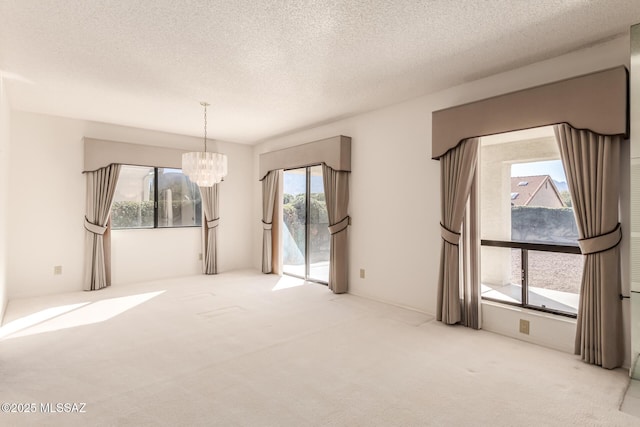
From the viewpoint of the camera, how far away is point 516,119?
319 centimetres

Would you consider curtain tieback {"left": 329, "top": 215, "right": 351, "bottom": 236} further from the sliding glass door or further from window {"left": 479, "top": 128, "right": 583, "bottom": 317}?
window {"left": 479, "top": 128, "right": 583, "bottom": 317}

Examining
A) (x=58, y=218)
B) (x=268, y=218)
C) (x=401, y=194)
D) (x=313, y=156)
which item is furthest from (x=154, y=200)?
(x=401, y=194)

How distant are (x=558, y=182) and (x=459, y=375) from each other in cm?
203

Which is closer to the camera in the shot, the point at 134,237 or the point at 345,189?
the point at 345,189

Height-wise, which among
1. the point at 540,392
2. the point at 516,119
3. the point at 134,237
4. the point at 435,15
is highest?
the point at 435,15

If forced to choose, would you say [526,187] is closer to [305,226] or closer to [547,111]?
[547,111]

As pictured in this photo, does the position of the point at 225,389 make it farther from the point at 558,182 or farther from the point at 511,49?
the point at 511,49

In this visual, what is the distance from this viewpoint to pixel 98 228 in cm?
527

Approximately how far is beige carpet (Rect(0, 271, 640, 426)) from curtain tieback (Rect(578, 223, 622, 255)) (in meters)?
0.94

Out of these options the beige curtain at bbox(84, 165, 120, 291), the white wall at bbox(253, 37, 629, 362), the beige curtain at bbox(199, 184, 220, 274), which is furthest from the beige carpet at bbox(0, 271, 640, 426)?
the beige curtain at bbox(199, 184, 220, 274)

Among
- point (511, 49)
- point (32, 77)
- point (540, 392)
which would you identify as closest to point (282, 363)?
point (540, 392)

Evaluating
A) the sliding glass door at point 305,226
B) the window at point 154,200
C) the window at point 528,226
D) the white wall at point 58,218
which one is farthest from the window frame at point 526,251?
the white wall at point 58,218

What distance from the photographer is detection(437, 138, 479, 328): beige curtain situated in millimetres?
3580

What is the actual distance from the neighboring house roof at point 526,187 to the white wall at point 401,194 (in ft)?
2.61
